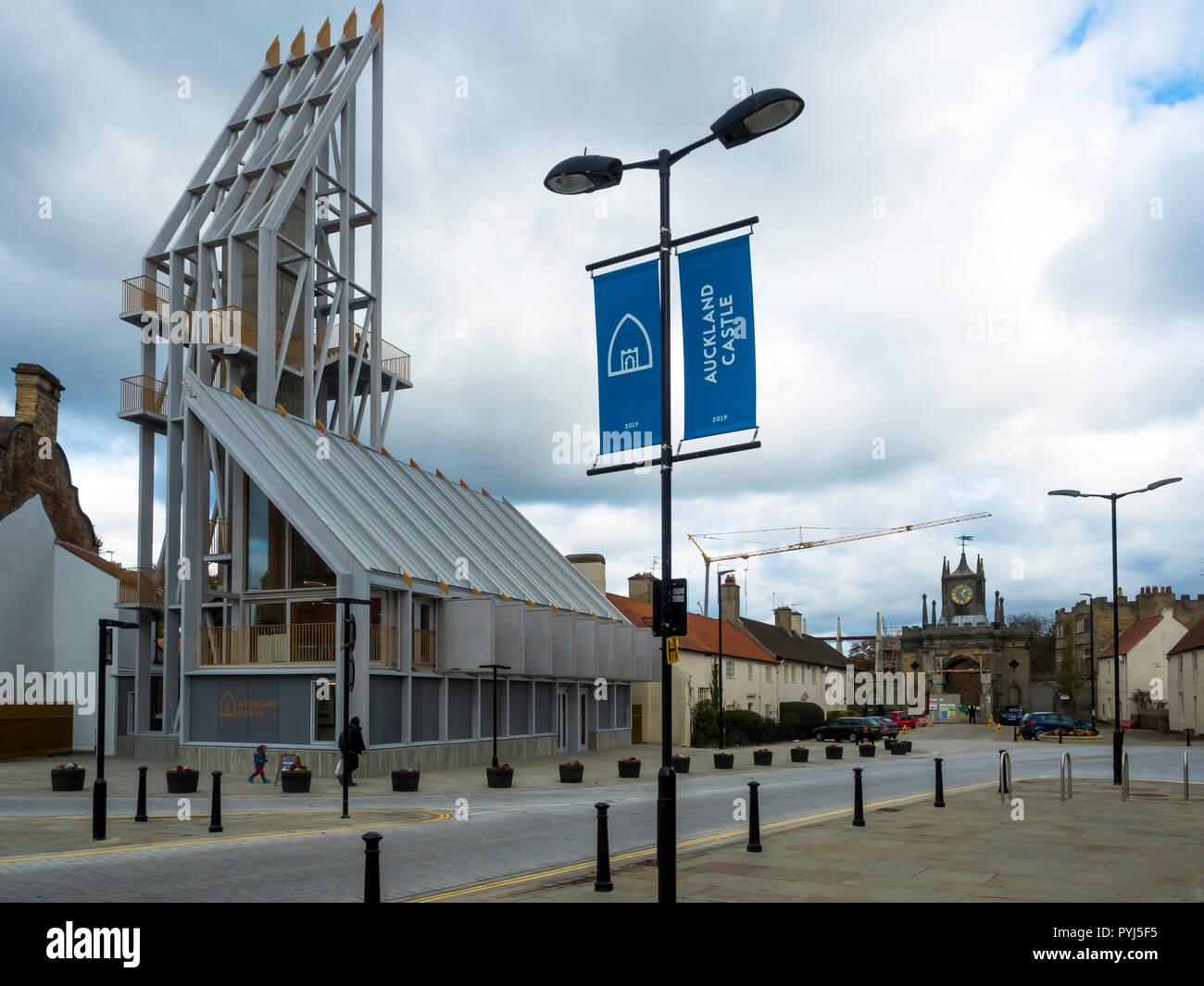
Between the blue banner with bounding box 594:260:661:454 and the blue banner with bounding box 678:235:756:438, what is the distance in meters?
0.38

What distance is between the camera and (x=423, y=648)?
108 feet

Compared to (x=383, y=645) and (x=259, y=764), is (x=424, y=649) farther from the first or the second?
(x=259, y=764)

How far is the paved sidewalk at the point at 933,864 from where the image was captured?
10.9 metres

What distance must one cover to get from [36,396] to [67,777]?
26.3 meters

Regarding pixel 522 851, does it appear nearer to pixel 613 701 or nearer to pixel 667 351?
pixel 667 351

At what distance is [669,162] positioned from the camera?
11.2 meters

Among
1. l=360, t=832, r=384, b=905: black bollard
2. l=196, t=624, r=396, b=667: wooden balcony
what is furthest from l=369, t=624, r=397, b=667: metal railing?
l=360, t=832, r=384, b=905: black bollard

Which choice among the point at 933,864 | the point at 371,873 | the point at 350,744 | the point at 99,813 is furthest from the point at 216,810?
the point at 933,864

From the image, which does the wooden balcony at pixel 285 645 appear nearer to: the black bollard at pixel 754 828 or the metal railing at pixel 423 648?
the metal railing at pixel 423 648

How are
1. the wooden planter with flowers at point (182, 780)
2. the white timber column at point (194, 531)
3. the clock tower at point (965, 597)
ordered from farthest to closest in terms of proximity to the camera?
the clock tower at point (965, 597) → the white timber column at point (194, 531) → the wooden planter with flowers at point (182, 780)

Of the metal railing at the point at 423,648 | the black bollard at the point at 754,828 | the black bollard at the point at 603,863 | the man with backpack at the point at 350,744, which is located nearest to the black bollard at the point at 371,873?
the black bollard at the point at 603,863

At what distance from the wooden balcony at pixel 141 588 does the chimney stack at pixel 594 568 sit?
22.4 meters
